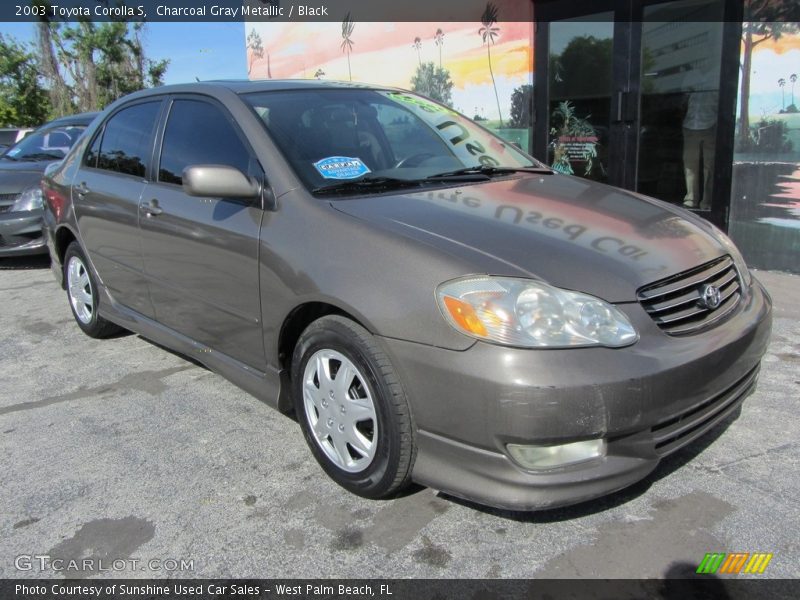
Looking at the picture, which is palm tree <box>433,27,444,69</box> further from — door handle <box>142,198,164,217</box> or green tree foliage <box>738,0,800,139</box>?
door handle <box>142,198,164,217</box>

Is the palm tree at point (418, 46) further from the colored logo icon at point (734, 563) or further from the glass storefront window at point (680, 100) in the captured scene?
the colored logo icon at point (734, 563)

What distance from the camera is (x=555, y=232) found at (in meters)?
2.58

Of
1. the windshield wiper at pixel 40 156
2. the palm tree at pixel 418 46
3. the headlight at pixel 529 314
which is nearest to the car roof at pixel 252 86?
the headlight at pixel 529 314

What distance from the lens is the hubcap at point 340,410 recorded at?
2.54 metres

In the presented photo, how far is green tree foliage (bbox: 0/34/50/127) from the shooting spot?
2870 centimetres

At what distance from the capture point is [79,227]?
4.54 meters

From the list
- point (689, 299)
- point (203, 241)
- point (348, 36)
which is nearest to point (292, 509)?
point (203, 241)

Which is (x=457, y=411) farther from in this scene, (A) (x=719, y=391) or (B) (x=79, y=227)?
(B) (x=79, y=227)

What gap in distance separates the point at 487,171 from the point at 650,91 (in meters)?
4.49

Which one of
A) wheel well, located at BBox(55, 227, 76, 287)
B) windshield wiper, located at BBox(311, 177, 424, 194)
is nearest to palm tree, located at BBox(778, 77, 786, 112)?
windshield wiper, located at BBox(311, 177, 424, 194)

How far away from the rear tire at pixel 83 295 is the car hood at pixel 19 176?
3.10 meters

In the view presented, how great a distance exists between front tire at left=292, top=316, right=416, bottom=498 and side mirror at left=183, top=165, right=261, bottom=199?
0.69 meters

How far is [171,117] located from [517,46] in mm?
5548

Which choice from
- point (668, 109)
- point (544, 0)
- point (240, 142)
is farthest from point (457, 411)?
point (544, 0)
